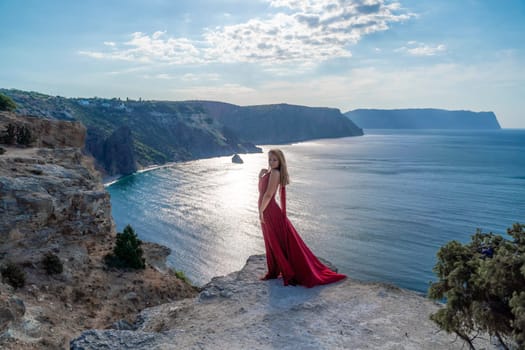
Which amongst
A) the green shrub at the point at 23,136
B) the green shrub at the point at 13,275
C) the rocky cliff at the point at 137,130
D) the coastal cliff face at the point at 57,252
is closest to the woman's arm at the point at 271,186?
the coastal cliff face at the point at 57,252

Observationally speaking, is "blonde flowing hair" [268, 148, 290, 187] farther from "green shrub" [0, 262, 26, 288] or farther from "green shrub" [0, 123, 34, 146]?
"green shrub" [0, 123, 34, 146]

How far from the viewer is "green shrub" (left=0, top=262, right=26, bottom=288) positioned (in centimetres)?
1204

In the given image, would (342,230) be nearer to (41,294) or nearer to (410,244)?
(410,244)

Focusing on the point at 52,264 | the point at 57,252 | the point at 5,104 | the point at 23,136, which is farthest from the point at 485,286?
the point at 5,104

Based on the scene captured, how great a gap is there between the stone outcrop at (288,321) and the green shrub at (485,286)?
4.44 ft

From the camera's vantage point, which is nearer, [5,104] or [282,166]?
[282,166]

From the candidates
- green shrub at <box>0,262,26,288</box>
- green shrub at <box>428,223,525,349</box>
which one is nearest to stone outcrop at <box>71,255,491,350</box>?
green shrub at <box>428,223,525,349</box>

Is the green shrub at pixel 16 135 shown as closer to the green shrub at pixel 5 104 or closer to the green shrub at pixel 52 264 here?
the green shrub at pixel 5 104

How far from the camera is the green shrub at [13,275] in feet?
39.5

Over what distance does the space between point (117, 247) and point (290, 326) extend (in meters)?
12.9

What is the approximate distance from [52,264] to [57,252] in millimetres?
1049

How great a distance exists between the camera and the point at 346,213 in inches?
2082

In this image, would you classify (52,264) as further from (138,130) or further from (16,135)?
(138,130)

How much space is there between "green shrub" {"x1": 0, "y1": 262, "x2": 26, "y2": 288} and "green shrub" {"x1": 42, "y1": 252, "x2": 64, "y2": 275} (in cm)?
139
